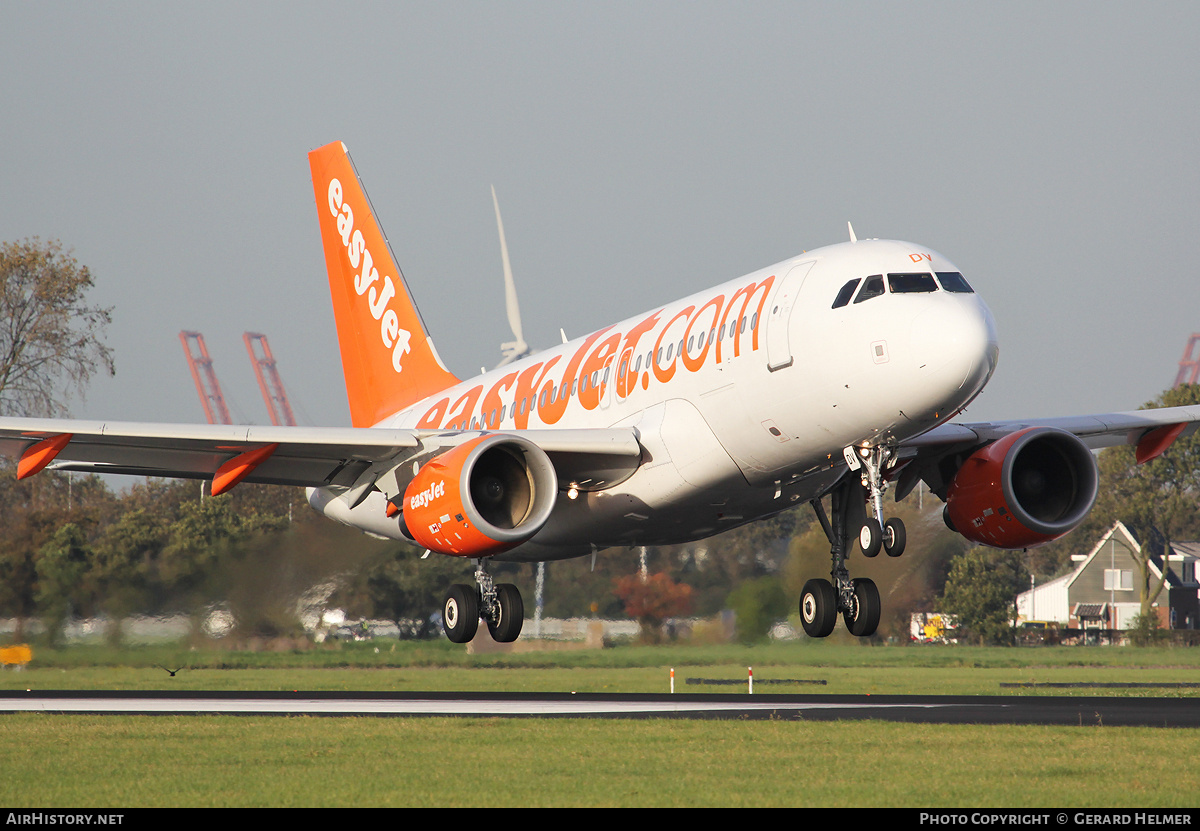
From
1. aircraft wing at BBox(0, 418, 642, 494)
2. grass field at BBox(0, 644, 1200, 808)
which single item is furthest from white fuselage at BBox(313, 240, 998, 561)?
grass field at BBox(0, 644, 1200, 808)

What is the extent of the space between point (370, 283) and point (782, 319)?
15.7 metres

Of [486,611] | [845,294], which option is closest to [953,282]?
[845,294]

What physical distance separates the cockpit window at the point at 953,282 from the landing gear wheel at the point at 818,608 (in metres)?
6.91

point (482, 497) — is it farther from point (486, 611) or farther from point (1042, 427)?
point (1042, 427)

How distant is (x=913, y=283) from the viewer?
18547mm

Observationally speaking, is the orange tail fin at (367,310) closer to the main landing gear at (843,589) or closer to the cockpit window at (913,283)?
the main landing gear at (843,589)

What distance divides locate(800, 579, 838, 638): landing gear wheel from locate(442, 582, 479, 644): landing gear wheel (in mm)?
5850

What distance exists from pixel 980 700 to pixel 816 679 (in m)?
13.2

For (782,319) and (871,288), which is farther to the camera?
(782,319)

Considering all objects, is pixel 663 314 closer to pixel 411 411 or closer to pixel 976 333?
pixel 976 333

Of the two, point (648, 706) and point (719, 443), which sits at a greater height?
point (719, 443)

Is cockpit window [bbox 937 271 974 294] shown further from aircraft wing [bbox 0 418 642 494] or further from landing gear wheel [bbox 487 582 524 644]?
landing gear wheel [bbox 487 582 524 644]

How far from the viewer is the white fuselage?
18250 mm

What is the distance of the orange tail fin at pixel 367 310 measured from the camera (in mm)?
31953
